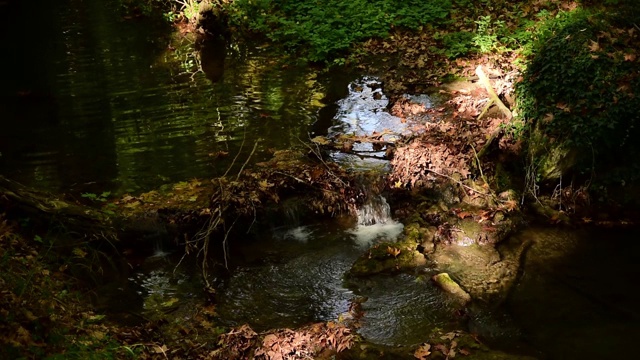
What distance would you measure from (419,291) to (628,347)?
2403mm

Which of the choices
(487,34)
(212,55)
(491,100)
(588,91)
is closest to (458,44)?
(487,34)

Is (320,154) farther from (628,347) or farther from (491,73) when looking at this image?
(628,347)

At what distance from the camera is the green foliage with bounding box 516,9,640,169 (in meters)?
8.06

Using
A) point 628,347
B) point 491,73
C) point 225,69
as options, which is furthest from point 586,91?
point 225,69

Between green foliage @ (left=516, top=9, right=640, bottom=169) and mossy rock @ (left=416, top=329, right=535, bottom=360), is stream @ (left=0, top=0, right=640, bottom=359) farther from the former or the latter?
green foliage @ (left=516, top=9, right=640, bottom=169)

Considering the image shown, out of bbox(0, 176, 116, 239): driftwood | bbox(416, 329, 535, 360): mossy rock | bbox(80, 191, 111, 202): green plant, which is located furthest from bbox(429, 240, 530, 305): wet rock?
bbox(80, 191, 111, 202): green plant

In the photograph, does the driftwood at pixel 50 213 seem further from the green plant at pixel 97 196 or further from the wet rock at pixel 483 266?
the wet rock at pixel 483 266

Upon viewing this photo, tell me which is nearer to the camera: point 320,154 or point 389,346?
point 389,346

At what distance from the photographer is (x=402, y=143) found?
31.1ft

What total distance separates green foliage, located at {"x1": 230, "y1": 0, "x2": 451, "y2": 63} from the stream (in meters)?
0.87

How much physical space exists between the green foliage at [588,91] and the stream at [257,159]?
1.40 meters

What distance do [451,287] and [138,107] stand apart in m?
7.97

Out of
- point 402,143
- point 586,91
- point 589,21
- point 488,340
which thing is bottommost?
point 488,340

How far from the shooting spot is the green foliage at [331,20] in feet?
46.9
